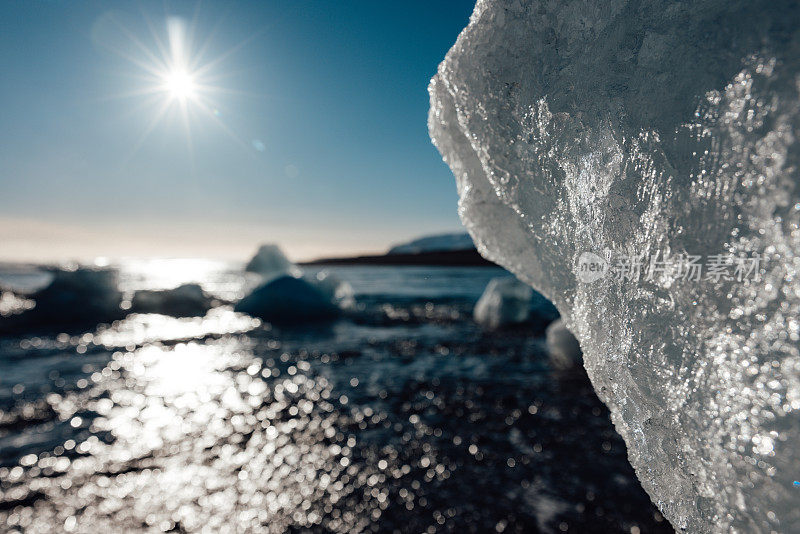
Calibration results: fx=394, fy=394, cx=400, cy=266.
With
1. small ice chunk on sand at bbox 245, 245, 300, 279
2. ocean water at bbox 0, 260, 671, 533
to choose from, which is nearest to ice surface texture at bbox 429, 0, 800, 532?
ocean water at bbox 0, 260, 671, 533

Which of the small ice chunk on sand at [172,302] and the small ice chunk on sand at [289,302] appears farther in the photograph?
the small ice chunk on sand at [172,302]

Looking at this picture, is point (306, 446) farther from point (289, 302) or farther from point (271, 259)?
point (271, 259)

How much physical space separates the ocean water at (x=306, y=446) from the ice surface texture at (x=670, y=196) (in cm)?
174

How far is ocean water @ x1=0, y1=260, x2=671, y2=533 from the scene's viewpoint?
2.42 m

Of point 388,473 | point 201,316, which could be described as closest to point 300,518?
point 388,473

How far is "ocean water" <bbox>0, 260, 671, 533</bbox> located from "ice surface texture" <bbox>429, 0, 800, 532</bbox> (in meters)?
1.74

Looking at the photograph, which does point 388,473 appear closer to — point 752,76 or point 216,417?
point 216,417

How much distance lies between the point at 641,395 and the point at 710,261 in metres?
0.47

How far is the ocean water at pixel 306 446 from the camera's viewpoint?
2.42 m

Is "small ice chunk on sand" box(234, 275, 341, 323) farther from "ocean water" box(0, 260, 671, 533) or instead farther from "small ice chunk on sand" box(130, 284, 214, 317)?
"ocean water" box(0, 260, 671, 533)

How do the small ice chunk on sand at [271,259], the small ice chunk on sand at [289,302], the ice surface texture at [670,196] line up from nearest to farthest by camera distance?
the ice surface texture at [670,196]
the small ice chunk on sand at [289,302]
the small ice chunk on sand at [271,259]

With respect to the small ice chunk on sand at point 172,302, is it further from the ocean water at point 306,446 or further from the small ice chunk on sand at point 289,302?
the ocean water at point 306,446

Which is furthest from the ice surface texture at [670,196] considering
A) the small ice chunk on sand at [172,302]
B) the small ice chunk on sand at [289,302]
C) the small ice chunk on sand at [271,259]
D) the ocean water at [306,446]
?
the small ice chunk on sand at [271,259]

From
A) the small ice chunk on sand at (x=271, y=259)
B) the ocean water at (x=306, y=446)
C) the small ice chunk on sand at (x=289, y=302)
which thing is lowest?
the ocean water at (x=306, y=446)
